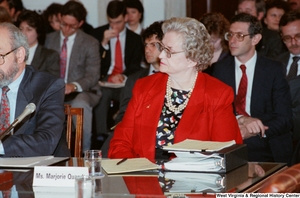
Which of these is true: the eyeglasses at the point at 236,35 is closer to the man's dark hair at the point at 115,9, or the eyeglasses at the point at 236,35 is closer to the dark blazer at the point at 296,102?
the dark blazer at the point at 296,102

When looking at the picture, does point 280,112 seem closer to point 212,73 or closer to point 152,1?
point 212,73

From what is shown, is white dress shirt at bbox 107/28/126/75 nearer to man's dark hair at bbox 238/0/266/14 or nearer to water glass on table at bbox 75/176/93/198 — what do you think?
man's dark hair at bbox 238/0/266/14

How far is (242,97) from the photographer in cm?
486

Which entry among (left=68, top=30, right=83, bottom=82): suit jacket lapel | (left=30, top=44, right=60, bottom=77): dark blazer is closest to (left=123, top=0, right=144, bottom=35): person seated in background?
(left=68, top=30, right=83, bottom=82): suit jacket lapel

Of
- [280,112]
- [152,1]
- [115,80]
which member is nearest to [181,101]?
[280,112]

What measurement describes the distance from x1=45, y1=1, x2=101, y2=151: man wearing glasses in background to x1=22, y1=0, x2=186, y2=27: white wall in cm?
107

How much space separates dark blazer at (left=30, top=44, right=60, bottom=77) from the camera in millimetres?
6480

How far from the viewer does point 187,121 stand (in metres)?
3.61

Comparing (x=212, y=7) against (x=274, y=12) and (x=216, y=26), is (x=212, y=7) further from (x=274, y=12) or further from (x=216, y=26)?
(x=216, y=26)

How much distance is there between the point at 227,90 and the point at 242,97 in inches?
48.2

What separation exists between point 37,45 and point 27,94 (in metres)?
3.01

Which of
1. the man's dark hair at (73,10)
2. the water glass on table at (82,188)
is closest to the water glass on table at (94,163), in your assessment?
the water glass on table at (82,188)

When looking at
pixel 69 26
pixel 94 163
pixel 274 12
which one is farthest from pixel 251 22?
pixel 94 163

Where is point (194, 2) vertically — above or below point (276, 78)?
above
